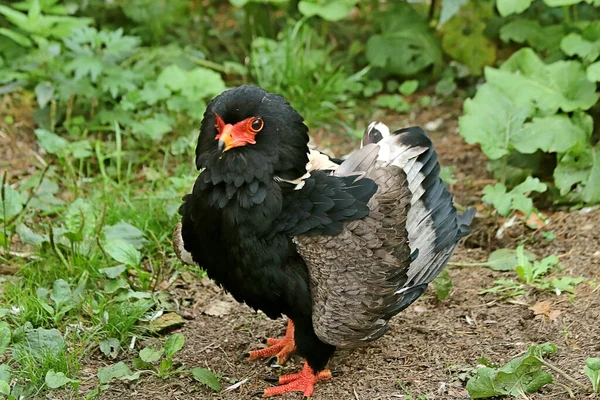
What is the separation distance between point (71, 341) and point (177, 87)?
2.52m

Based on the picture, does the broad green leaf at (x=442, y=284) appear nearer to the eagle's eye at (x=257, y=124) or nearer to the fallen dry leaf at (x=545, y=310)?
the fallen dry leaf at (x=545, y=310)

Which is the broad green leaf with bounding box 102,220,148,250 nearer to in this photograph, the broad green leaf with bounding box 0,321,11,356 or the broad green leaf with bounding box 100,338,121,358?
the broad green leaf with bounding box 100,338,121,358

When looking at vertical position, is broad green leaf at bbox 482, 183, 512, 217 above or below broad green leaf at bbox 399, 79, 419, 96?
below

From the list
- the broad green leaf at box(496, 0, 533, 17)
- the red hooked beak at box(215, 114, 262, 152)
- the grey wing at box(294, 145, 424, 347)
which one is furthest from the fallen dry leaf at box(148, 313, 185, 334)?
the broad green leaf at box(496, 0, 533, 17)

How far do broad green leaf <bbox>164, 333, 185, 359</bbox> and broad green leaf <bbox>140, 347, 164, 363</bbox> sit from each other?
0.14 feet

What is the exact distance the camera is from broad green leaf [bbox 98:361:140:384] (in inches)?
159

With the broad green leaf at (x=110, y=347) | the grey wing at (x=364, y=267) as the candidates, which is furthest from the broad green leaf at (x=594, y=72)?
the broad green leaf at (x=110, y=347)

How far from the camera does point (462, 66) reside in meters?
7.22

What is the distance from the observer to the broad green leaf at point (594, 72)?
538cm

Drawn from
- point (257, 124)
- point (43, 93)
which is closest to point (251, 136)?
point (257, 124)

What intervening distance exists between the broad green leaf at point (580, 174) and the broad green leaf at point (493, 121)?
1.25 feet

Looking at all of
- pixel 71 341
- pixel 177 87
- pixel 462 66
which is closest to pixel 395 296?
pixel 71 341

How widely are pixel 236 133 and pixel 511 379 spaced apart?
1633 millimetres

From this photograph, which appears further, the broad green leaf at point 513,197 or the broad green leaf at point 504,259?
the broad green leaf at point 513,197
